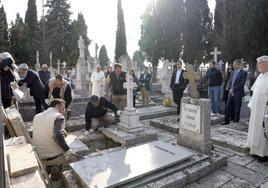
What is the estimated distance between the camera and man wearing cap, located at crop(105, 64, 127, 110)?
23.0 ft

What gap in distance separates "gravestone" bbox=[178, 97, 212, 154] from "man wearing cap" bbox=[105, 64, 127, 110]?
2.84 m

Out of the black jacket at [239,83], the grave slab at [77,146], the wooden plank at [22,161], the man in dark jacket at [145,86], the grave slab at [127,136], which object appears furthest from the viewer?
the man in dark jacket at [145,86]

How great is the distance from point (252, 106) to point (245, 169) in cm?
115

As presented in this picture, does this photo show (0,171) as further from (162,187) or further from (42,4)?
(42,4)

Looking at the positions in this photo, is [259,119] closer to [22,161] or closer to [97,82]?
[22,161]

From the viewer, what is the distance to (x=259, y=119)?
428cm

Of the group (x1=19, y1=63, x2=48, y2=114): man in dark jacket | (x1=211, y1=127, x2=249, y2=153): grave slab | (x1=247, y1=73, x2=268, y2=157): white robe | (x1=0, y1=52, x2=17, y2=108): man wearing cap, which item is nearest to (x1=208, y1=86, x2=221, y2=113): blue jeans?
(x1=211, y1=127, x2=249, y2=153): grave slab

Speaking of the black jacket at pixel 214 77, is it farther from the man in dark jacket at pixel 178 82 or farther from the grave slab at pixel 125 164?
the grave slab at pixel 125 164

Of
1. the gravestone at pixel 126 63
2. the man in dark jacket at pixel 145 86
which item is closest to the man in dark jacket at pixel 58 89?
the gravestone at pixel 126 63

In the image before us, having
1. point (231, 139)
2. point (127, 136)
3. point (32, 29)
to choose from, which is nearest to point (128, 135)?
point (127, 136)

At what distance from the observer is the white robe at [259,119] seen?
4215 mm

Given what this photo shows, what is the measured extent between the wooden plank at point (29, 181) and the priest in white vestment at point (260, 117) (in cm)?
352

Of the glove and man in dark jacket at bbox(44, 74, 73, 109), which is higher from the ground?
man in dark jacket at bbox(44, 74, 73, 109)

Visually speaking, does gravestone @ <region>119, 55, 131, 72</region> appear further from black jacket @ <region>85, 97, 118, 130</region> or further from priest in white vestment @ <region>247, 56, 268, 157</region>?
priest in white vestment @ <region>247, 56, 268, 157</region>
